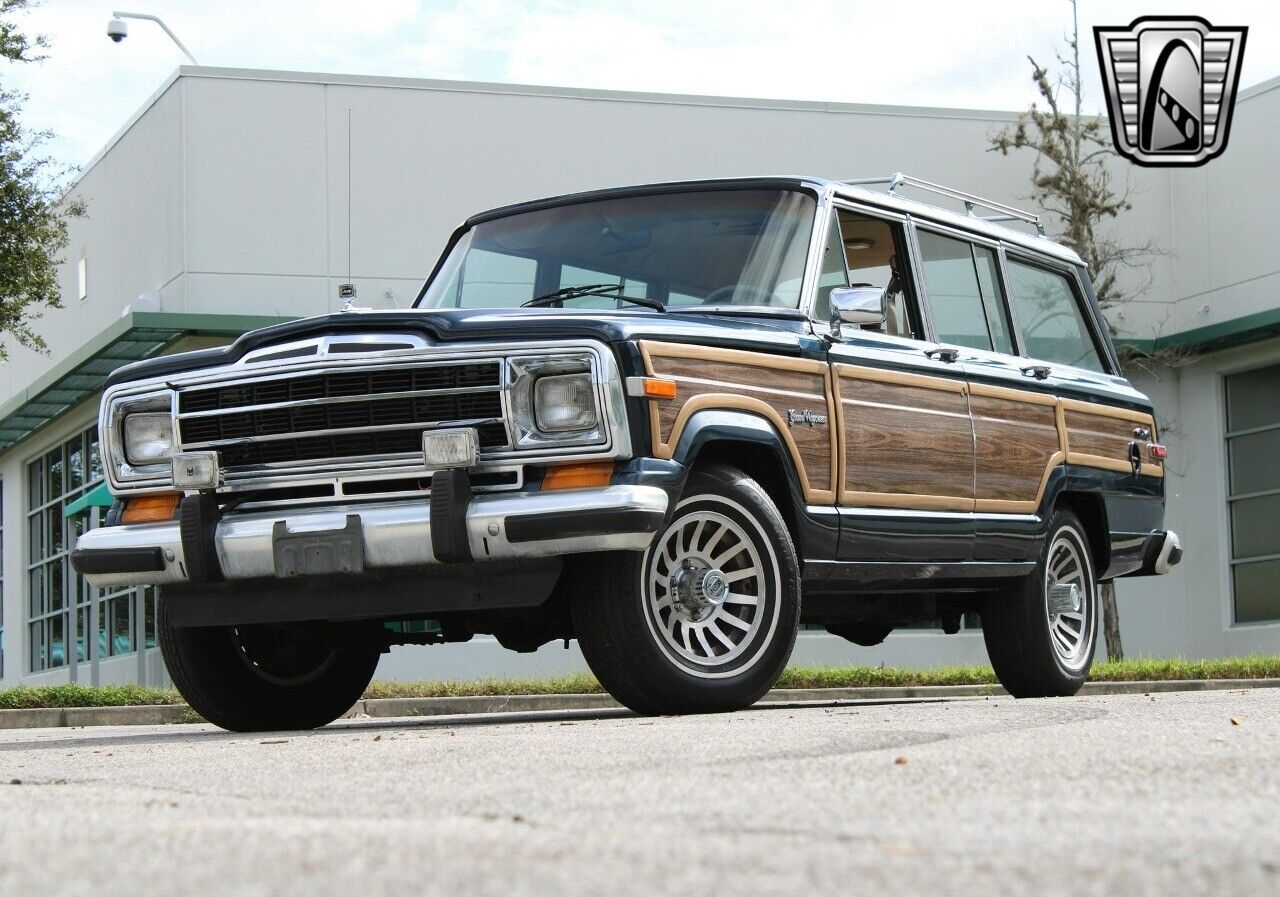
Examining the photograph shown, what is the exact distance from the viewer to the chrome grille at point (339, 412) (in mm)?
7164

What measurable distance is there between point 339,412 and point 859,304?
6.74 feet

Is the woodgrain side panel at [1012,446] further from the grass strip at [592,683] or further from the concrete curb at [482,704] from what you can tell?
the grass strip at [592,683]

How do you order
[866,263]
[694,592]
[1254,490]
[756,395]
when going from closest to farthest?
[694,592] < [756,395] < [866,263] < [1254,490]

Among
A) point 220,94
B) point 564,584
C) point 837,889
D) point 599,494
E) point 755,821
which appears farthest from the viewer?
point 220,94

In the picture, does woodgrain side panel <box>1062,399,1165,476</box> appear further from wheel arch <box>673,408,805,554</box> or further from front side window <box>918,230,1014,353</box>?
wheel arch <box>673,408,805,554</box>

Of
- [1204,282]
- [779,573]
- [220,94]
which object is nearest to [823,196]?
[779,573]

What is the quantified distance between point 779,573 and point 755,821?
3591mm

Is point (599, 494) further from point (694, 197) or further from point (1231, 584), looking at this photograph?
point (1231, 584)

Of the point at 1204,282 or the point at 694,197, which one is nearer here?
the point at 694,197

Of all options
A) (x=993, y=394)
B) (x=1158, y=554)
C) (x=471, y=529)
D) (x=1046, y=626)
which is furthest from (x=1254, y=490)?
(x=471, y=529)

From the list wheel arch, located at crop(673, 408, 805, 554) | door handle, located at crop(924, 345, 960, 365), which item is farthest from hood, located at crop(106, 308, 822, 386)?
door handle, located at crop(924, 345, 960, 365)

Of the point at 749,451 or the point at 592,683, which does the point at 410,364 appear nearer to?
the point at 749,451

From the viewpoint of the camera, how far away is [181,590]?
771 centimetres

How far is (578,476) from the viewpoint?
23.0 feet
